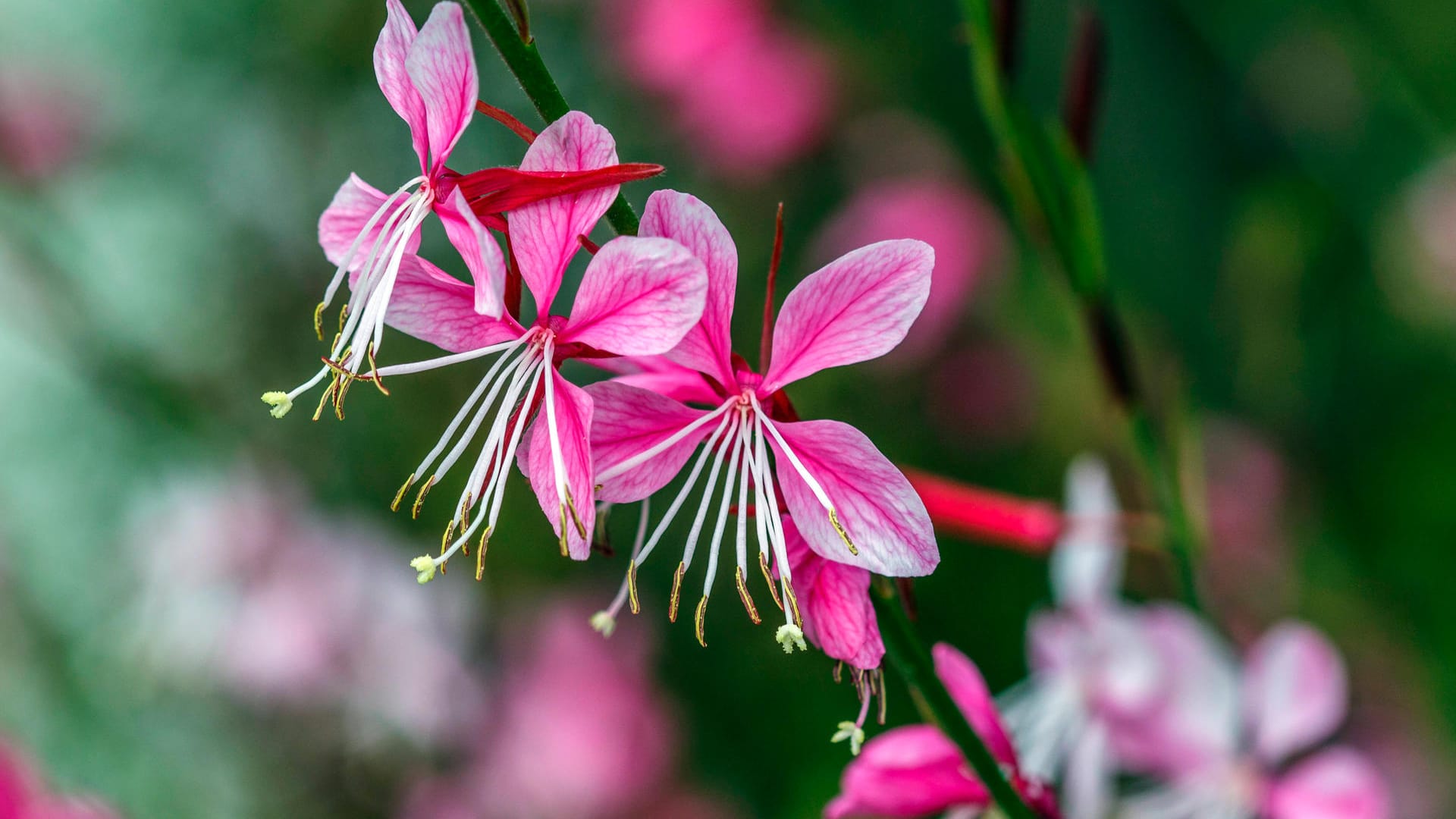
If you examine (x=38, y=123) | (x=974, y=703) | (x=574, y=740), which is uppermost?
(x=38, y=123)

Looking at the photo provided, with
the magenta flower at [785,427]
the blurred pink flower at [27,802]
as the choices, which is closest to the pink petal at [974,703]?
the magenta flower at [785,427]

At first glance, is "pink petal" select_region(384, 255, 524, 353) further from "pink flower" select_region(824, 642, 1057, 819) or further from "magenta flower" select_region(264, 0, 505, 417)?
"pink flower" select_region(824, 642, 1057, 819)

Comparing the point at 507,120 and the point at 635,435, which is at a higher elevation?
the point at 507,120

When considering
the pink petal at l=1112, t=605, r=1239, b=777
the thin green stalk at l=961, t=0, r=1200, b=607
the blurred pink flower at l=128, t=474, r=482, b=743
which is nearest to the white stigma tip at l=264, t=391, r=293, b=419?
the thin green stalk at l=961, t=0, r=1200, b=607

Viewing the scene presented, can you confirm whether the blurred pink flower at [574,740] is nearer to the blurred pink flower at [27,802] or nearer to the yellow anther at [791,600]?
the blurred pink flower at [27,802]

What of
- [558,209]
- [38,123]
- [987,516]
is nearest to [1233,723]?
[987,516]

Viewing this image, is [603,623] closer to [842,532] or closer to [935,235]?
[842,532]
